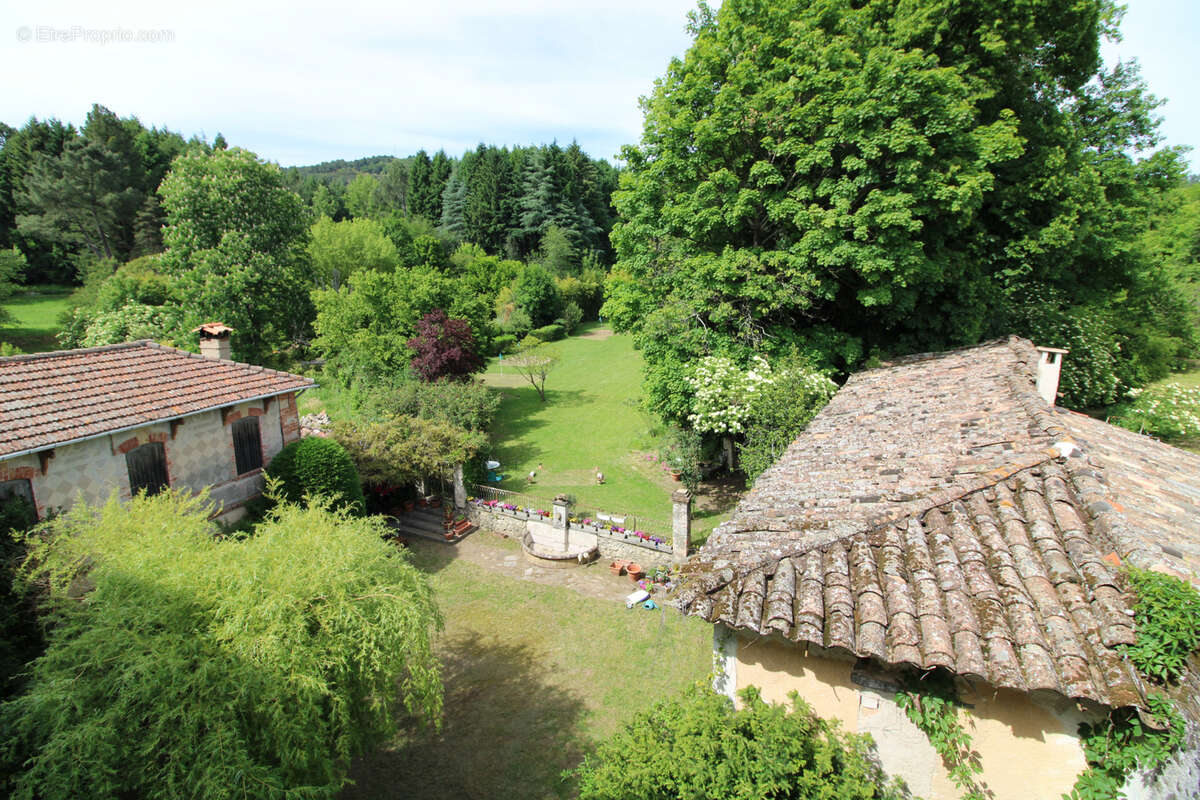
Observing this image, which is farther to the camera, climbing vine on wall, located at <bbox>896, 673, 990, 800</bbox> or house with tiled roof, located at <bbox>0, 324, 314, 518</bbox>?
house with tiled roof, located at <bbox>0, 324, 314, 518</bbox>

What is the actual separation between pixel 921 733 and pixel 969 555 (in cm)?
174

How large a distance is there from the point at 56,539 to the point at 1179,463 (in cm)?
1922

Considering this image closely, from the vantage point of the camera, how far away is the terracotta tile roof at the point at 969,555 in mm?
4742

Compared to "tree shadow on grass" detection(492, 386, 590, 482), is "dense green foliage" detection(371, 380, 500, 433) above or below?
above

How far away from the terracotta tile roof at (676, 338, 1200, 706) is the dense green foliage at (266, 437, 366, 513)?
13.7 m

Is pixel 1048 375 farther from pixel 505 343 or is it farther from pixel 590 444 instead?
pixel 505 343

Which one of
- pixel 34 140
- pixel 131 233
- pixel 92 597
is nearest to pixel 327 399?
pixel 92 597

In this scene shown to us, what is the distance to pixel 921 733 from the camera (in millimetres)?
5223

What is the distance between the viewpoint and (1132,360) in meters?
23.1

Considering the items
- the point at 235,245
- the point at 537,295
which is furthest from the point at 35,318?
the point at 537,295

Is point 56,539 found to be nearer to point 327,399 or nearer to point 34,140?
point 327,399

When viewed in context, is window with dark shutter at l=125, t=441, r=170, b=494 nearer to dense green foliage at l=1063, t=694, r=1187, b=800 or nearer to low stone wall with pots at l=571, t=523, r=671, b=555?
low stone wall with pots at l=571, t=523, r=671, b=555

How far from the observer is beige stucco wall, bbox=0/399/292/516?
12.0 metres

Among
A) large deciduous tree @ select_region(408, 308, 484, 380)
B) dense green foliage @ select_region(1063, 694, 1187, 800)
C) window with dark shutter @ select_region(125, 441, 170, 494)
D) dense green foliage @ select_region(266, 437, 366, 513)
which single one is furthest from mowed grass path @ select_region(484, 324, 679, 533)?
dense green foliage @ select_region(1063, 694, 1187, 800)
